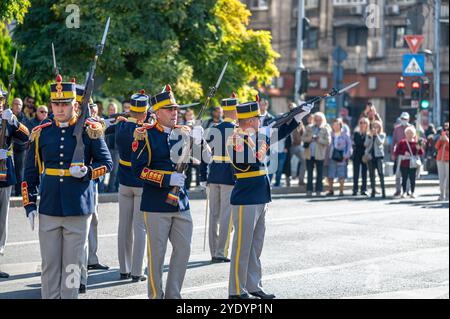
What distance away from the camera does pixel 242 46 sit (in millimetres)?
26219

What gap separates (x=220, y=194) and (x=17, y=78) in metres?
12.2

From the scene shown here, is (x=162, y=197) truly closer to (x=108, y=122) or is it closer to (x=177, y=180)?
(x=177, y=180)

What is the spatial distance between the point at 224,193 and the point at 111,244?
2214mm

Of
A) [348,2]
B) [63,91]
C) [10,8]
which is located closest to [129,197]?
[63,91]

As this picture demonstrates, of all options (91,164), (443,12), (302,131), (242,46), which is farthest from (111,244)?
(443,12)

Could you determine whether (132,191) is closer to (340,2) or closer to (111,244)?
(111,244)

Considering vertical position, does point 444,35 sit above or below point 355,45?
above

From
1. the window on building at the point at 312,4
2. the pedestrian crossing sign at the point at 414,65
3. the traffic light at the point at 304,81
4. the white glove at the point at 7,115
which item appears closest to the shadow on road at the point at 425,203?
the traffic light at the point at 304,81

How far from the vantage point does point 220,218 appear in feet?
40.1

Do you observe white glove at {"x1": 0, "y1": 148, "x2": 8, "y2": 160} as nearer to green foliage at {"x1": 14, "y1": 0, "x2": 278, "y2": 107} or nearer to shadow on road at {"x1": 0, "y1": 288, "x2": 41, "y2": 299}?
shadow on road at {"x1": 0, "y1": 288, "x2": 41, "y2": 299}

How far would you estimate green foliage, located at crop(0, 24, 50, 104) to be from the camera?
75.7 feet

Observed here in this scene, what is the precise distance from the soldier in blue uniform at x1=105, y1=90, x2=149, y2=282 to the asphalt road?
0.80 feet

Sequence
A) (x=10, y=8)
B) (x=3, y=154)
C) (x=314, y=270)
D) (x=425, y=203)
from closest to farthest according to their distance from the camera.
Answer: (x=3, y=154) → (x=314, y=270) → (x=10, y=8) → (x=425, y=203)

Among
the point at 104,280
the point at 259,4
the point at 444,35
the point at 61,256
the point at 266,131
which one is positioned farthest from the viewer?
the point at 259,4
